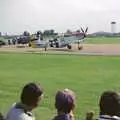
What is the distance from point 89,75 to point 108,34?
138949 mm

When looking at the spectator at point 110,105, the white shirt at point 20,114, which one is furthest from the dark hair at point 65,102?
the white shirt at point 20,114

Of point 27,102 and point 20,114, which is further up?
point 27,102

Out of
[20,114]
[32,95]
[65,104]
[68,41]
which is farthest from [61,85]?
[68,41]

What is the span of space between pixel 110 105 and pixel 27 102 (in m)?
1.00

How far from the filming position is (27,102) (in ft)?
15.3

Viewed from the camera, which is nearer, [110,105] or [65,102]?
[110,105]

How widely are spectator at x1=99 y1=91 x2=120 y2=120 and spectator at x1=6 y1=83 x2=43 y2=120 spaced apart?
0.78 m

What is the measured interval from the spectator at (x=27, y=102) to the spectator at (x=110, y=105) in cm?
78

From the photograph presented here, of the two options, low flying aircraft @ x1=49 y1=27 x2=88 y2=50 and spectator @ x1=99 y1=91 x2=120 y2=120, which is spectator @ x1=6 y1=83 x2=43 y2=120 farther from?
low flying aircraft @ x1=49 y1=27 x2=88 y2=50

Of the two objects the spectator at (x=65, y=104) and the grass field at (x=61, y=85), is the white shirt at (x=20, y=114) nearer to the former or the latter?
the spectator at (x=65, y=104)

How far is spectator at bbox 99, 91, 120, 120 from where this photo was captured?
161 inches

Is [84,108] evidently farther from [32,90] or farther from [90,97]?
[32,90]

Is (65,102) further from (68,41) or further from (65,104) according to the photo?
(68,41)

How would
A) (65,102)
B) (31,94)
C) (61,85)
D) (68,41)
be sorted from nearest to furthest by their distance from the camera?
1. (65,102)
2. (31,94)
3. (61,85)
4. (68,41)
